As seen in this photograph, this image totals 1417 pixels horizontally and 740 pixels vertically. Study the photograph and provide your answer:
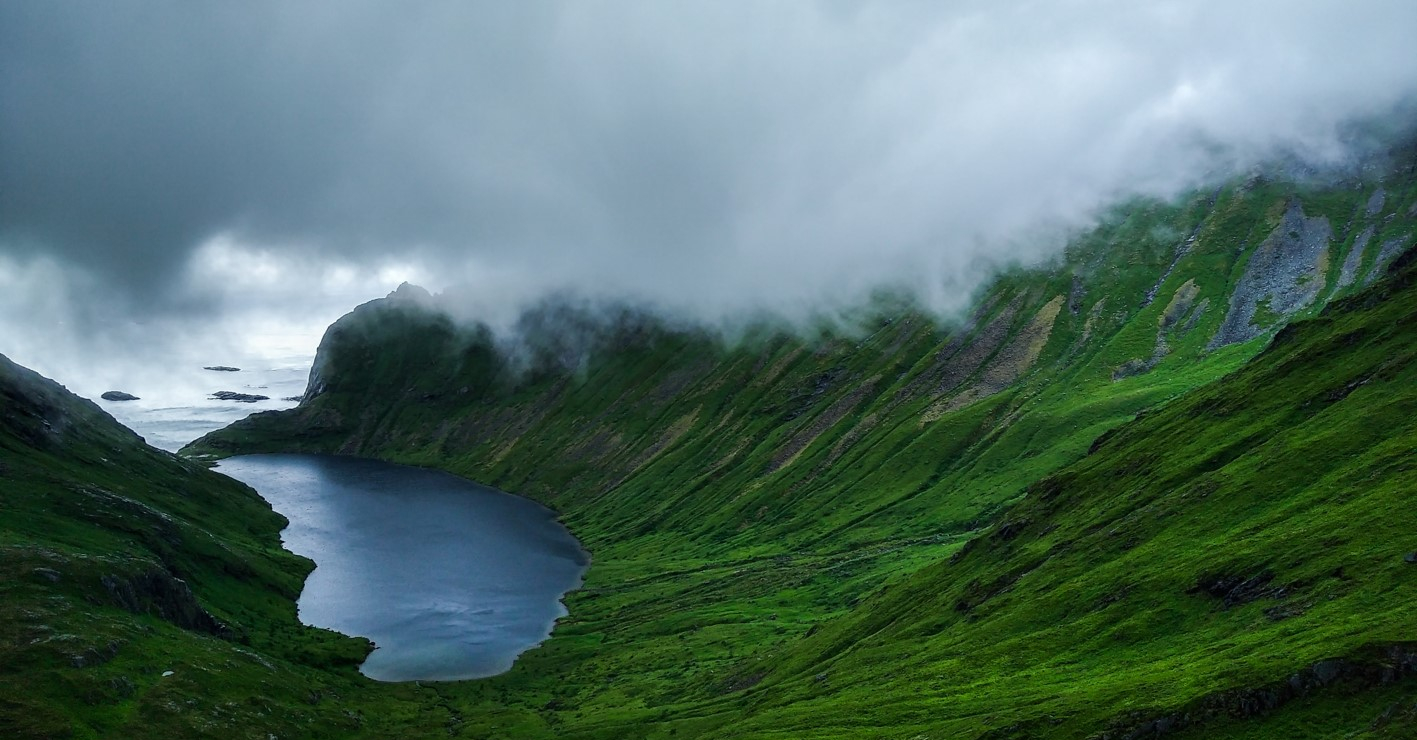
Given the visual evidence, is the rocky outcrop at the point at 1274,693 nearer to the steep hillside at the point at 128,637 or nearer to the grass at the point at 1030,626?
the grass at the point at 1030,626

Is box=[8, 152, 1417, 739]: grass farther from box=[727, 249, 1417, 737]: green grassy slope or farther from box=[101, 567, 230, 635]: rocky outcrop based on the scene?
box=[101, 567, 230, 635]: rocky outcrop

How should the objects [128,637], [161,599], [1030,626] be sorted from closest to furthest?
1. [1030,626]
2. [128,637]
3. [161,599]

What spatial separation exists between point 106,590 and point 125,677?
95.7ft

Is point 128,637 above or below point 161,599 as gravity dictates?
below

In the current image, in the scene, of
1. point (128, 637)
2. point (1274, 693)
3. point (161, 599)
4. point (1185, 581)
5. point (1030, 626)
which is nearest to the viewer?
point (1274, 693)

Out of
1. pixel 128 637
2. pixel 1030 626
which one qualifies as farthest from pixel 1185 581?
pixel 128 637

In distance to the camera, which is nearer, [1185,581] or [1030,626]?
[1185,581]

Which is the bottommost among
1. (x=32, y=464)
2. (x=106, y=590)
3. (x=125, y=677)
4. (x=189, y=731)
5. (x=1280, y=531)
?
(x=1280, y=531)

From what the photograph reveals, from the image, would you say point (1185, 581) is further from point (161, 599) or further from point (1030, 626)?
point (161, 599)

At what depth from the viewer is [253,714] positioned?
12862 cm

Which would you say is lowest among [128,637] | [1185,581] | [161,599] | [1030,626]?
[1030,626]

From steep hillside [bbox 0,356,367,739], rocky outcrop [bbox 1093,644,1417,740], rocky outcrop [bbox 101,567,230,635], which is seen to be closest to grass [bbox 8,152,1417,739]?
rocky outcrop [bbox 1093,644,1417,740]

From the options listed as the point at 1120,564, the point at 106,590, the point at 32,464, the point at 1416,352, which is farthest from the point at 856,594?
the point at 32,464

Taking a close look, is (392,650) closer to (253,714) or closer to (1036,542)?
(253,714)
